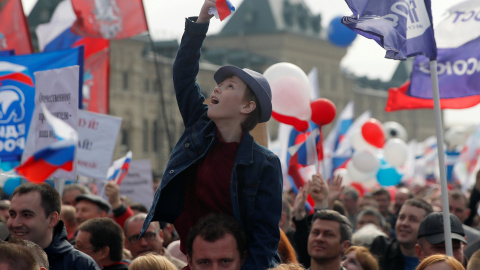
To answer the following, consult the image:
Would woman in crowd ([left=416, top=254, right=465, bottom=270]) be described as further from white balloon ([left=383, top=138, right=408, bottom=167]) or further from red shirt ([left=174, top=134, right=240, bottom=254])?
white balloon ([left=383, top=138, right=408, bottom=167])

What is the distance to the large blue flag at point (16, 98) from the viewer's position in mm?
8383

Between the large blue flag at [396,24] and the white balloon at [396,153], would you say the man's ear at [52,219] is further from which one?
the white balloon at [396,153]

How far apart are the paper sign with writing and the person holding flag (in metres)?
5.57

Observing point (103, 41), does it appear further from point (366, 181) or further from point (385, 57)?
point (385, 57)

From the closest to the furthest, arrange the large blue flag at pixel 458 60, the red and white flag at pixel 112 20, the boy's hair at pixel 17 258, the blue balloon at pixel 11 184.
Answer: the boy's hair at pixel 17 258 → the large blue flag at pixel 458 60 → the blue balloon at pixel 11 184 → the red and white flag at pixel 112 20

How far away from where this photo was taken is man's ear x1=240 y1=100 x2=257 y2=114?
4.35 m

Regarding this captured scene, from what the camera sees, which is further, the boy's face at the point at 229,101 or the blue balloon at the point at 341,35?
the blue balloon at the point at 341,35

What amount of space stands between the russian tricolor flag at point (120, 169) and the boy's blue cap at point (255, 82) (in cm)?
768

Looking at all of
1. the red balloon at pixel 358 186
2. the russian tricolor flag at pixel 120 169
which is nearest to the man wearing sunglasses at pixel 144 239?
the russian tricolor flag at pixel 120 169

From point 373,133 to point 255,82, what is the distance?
1533 centimetres

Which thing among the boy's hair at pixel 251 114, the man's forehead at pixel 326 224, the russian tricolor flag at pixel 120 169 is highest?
the russian tricolor flag at pixel 120 169

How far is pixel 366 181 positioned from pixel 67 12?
6696 mm

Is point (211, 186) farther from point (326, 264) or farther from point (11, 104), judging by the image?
point (11, 104)

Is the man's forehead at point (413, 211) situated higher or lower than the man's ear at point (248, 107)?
lower
